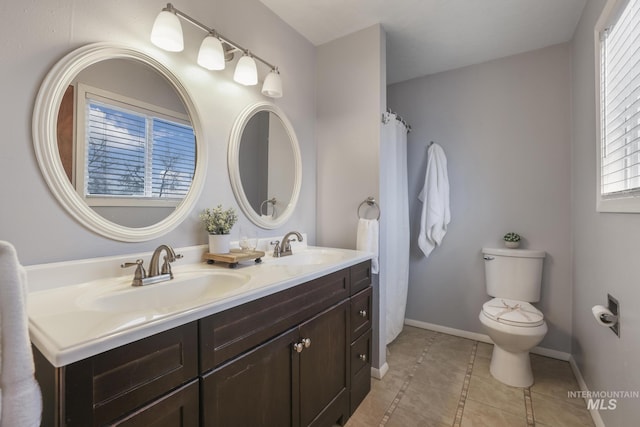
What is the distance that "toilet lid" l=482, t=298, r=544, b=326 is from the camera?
1783 mm

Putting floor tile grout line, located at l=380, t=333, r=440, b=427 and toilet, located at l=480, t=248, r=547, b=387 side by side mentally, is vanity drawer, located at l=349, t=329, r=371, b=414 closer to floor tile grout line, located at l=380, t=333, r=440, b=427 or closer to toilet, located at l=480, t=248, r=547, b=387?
floor tile grout line, located at l=380, t=333, r=440, b=427

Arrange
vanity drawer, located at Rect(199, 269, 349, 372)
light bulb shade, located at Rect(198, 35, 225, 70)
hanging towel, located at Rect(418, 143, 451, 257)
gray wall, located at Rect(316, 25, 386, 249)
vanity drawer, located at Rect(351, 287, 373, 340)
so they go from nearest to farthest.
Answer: vanity drawer, located at Rect(199, 269, 349, 372) < light bulb shade, located at Rect(198, 35, 225, 70) < vanity drawer, located at Rect(351, 287, 373, 340) < gray wall, located at Rect(316, 25, 386, 249) < hanging towel, located at Rect(418, 143, 451, 257)

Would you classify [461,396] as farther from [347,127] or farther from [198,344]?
[347,127]

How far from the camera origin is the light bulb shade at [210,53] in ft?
4.43

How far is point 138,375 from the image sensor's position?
0.69 metres

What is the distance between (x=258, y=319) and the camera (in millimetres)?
995

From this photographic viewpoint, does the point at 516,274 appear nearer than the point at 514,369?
No

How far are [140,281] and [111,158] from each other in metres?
0.50

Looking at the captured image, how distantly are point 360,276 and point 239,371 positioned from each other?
888 millimetres

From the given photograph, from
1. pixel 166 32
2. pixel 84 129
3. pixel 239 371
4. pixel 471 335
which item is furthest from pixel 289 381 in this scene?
pixel 471 335

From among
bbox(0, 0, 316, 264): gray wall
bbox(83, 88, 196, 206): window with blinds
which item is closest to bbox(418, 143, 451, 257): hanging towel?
bbox(0, 0, 316, 264): gray wall

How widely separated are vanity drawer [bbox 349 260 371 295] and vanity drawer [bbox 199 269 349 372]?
0.67 feet

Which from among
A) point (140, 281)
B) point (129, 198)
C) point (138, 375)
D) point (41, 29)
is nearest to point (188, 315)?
point (138, 375)

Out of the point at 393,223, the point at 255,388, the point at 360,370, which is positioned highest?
the point at 393,223
